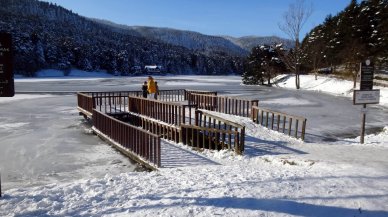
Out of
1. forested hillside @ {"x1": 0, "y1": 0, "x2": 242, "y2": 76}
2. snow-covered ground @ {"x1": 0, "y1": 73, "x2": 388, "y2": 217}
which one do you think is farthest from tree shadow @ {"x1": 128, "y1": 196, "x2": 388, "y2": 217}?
forested hillside @ {"x1": 0, "y1": 0, "x2": 242, "y2": 76}

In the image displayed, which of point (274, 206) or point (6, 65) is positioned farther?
point (6, 65)

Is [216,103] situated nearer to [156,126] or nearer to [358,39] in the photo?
[156,126]

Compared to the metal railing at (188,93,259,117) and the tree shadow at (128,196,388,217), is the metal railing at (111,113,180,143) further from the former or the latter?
the tree shadow at (128,196,388,217)

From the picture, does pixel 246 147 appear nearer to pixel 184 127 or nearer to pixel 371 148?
pixel 184 127

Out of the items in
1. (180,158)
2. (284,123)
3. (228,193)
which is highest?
(284,123)

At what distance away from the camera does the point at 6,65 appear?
6797mm

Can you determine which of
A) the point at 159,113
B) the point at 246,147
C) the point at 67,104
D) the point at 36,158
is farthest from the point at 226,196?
the point at 67,104

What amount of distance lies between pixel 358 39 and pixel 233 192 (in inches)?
1785

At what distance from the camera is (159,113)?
1598 centimetres

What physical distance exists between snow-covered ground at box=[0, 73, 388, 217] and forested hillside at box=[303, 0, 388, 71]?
3421cm

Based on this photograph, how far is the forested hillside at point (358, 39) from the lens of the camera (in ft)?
140

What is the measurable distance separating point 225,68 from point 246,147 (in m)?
157

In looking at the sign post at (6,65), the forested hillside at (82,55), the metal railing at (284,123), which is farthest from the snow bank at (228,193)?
the forested hillside at (82,55)

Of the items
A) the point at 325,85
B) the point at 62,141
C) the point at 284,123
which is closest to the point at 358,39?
the point at 325,85
